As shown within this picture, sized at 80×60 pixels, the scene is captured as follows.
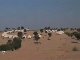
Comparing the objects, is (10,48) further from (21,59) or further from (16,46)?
(21,59)

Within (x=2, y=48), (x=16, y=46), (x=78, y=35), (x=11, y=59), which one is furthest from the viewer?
(x=78, y=35)

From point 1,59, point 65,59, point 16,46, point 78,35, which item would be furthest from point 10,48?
point 78,35

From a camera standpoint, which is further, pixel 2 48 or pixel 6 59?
pixel 2 48

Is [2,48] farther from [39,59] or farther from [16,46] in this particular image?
[39,59]

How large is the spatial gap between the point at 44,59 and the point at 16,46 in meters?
28.4

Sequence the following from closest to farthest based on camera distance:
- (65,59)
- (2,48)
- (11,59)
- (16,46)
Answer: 1. (65,59)
2. (11,59)
3. (2,48)
4. (16,46)

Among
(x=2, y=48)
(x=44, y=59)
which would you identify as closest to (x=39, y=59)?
(x=44, y=59)

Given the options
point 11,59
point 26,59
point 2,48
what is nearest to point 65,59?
point 26,59

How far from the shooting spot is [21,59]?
3269 cm

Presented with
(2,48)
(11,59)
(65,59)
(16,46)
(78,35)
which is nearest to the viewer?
(65,59)

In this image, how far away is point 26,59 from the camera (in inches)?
1277

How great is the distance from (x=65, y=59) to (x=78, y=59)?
1864mm

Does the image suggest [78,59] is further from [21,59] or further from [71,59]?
[21,59]

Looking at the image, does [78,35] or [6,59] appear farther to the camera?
[78,35]
